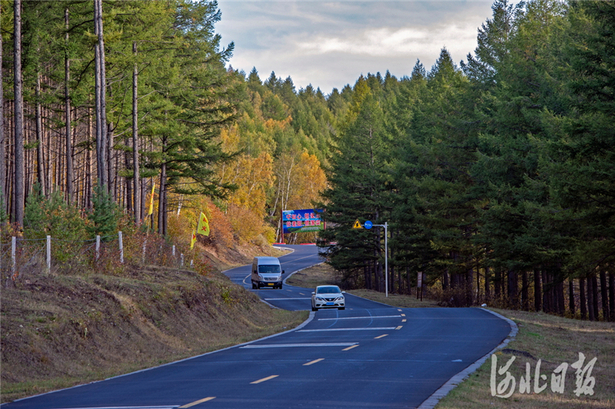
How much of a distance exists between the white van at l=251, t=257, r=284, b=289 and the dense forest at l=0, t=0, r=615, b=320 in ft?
23.4

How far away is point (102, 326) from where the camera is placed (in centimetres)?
1827

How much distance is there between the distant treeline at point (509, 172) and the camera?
2472 cm

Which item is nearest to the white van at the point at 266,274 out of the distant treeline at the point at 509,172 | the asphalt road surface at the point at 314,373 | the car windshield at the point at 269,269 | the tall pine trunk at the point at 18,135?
the car windshield at the point at 269,269

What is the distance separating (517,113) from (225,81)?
21240 mm

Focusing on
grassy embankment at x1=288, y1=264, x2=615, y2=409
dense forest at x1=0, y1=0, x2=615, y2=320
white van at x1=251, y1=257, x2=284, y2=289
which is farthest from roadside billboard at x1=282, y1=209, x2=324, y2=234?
grassy embankment at x1=288, y1=264, x2=615, y2=409

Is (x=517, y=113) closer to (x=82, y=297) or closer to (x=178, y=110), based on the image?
(x=178, y=110)

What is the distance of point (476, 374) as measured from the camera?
13.3 m

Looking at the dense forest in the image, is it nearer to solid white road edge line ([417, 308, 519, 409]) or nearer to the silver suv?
the silver suv

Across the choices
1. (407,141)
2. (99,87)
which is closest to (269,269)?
(407,141)

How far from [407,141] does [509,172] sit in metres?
19.6

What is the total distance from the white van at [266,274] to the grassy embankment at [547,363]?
2715 cm

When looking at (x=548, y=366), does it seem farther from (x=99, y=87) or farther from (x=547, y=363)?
(x=99, y=87)

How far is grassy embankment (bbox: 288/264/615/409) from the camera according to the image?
427 inches

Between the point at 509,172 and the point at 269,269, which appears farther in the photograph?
the point at 269,269
